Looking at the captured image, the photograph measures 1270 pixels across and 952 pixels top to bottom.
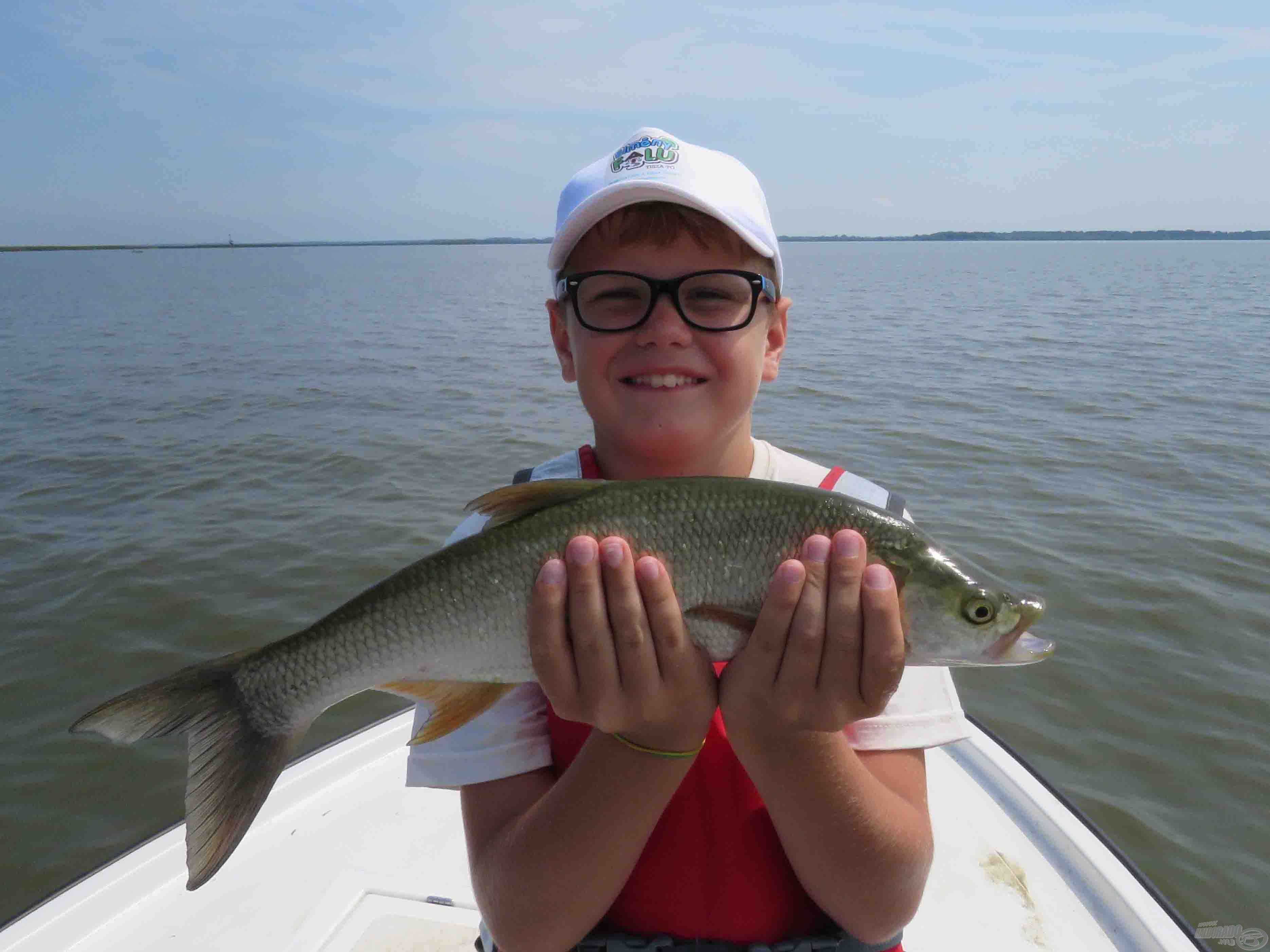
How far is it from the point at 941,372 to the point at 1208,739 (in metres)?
13.5

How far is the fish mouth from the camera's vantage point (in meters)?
2.22

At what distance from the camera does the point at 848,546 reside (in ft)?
6.57

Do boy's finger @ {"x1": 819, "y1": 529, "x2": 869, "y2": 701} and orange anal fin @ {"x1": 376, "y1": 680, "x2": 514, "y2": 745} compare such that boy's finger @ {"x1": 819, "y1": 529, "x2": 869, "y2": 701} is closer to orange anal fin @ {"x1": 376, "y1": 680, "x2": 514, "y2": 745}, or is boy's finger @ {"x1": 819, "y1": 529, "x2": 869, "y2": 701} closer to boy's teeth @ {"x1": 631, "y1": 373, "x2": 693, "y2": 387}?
boy's teeth @ {"x1": 631, "y1": 373, "x2": 693, "y2": 387}

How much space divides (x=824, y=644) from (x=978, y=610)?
467 millimetres

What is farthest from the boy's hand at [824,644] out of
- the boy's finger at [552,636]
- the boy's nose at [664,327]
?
the boy's nose at [664,327]

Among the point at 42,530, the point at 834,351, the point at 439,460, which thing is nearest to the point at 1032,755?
the point at 439,460

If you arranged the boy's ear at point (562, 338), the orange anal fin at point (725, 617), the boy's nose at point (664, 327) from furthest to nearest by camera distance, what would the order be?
the boy's ear at point (562, 338) < the boy's nose at point (664, 327) < the orange anal fin at point (725, 617)

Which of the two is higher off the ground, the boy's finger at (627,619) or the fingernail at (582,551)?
the fingernail at (582,551)

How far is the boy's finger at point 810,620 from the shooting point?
6.56 ft

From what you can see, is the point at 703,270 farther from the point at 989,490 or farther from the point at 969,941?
the point at 989,490

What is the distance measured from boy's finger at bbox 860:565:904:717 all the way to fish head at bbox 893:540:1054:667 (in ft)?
0.41

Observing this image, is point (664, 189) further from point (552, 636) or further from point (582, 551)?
point (552, 636)

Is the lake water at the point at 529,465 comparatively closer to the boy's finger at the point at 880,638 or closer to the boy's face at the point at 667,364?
the boy's finger at the point at 880,638

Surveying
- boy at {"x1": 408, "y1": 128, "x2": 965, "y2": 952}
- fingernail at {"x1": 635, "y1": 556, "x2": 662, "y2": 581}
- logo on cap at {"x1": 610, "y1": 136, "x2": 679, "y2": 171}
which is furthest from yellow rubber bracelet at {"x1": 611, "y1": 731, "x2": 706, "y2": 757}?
logo on cap at {"x1": 610, "y1": 136, "x2": 679, "y2": 171}
